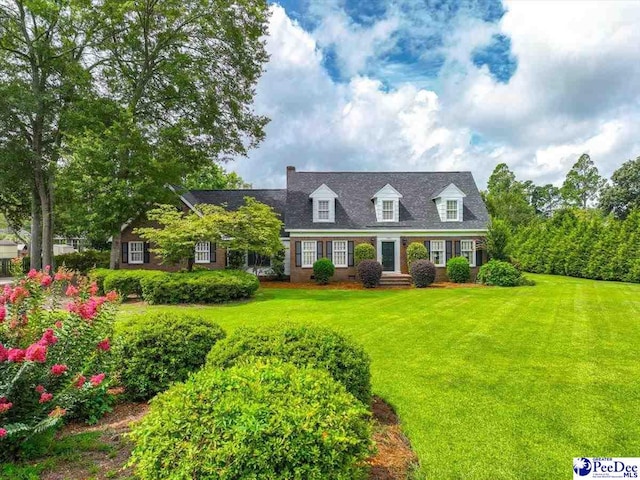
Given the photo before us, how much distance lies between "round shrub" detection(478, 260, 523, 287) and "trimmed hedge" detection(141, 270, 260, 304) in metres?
12.3

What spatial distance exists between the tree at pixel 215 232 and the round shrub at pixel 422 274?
698 cm

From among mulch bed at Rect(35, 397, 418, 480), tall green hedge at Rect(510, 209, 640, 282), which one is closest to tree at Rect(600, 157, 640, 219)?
tall green hedge at Rect(510, 209, 640, 282)

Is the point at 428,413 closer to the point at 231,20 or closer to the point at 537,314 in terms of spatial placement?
the point at 537,314

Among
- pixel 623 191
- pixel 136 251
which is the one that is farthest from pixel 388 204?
pixel 623 191

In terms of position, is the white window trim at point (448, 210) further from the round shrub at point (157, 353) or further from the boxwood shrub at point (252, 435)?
the boxwood shrub at point (252, 435)

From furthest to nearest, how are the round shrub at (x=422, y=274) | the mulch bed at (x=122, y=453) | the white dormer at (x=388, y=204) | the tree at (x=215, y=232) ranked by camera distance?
the white dormer at (x=388, y=204)
the round shrub at (x=422, y=274)
the tree at (x=215, y=232)
the mulch bed at (x=122, y=453)

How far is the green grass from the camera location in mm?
3754

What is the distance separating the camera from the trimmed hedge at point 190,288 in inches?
545

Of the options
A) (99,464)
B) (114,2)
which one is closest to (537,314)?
(99,464)

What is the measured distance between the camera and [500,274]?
62.1ft

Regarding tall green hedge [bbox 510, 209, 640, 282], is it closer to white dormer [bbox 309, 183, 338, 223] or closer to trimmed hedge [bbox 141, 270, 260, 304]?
white dormer [bbox 309, 183, 338, 223]

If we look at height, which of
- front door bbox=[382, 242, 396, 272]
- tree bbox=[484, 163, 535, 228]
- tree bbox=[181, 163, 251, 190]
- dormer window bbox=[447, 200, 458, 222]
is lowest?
front door bbox=[382, 242, 396, 272]

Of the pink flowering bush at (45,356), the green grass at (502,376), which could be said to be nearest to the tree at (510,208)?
the green grass at (502,376)

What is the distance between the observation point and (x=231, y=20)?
19.4 m
